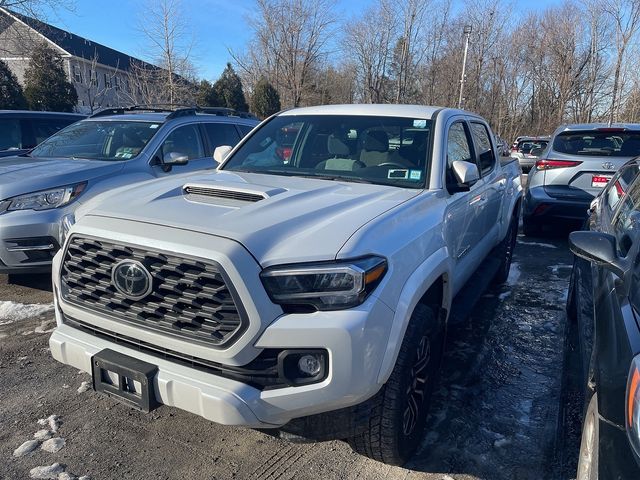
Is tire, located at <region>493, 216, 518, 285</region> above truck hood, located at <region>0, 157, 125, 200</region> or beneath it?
beneath

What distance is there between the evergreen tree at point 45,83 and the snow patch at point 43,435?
2382 centimetres

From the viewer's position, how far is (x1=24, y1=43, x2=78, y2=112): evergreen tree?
2297cm

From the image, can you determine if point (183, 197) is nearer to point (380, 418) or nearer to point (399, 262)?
point (399, 262)

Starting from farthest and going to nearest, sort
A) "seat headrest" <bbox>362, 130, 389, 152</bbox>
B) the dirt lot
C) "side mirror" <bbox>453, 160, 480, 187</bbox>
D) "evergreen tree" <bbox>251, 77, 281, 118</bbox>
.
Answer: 1. "evergreen tree" <bbox>251, 77, 281, 118</bbox>
2. "seat headrest" <bbox>362, 130, 389, 152</bbox>
3. "side mirror" <bbox>453, 160, 480, 187</bbox>
4. the dirt lot

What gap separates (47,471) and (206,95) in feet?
92.1

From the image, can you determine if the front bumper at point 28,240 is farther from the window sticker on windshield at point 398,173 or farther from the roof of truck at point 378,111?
the window sticker on windshield at point 398,173

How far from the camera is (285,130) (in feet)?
13.0

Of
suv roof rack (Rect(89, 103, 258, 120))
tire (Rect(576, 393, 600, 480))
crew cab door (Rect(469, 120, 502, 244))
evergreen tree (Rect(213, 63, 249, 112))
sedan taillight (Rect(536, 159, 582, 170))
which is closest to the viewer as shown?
tire (Rect(576, 393, 600, 480))

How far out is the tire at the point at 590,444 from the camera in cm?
171

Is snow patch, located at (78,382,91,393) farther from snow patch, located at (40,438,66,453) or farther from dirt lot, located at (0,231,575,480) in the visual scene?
snow patch, located at (40,438,66,453)

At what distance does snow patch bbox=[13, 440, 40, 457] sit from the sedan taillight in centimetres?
705

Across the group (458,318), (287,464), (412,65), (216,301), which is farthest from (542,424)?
(412,65)

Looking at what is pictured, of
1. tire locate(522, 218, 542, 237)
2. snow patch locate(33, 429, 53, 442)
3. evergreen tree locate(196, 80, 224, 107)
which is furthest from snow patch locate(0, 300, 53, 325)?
evergreen tree locate(196, 80, 224, 107)

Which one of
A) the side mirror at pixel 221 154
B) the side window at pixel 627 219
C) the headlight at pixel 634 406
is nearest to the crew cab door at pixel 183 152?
the side mirror at pixel 221 154
